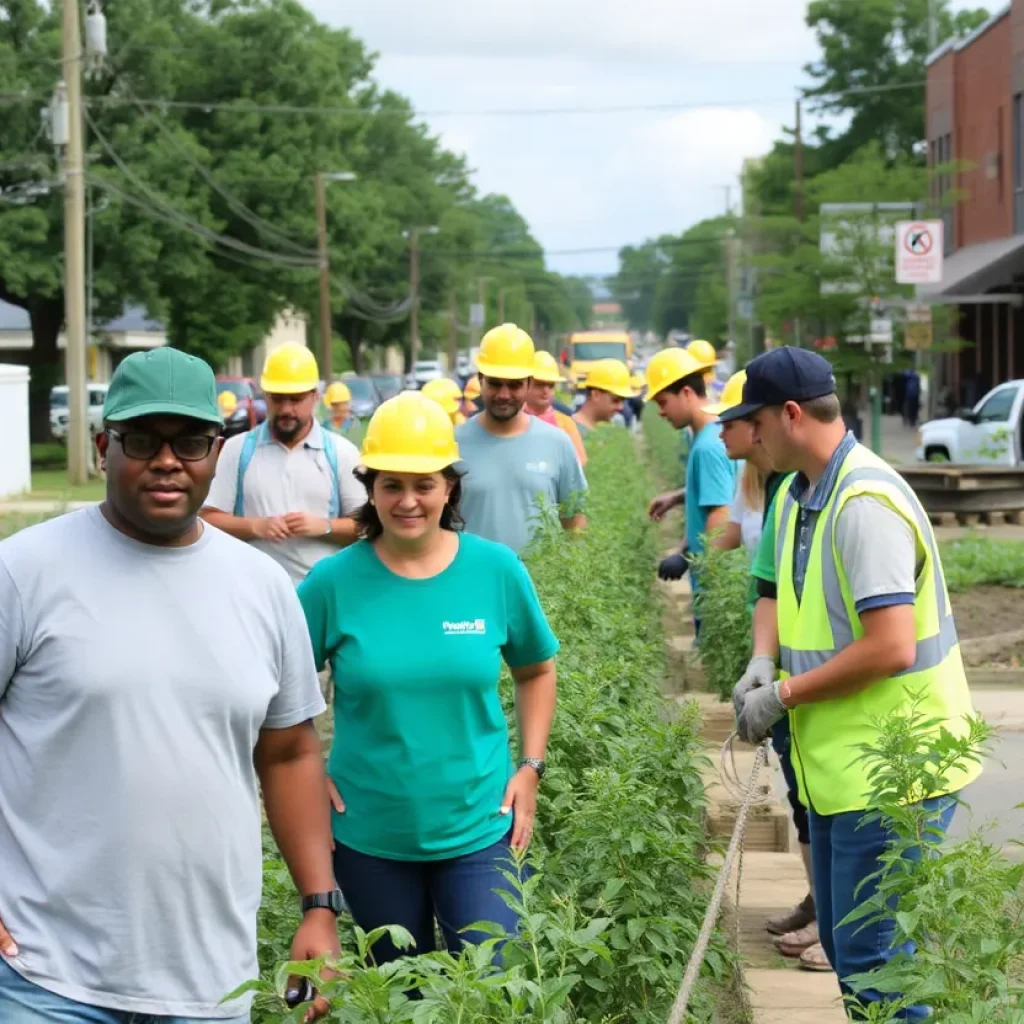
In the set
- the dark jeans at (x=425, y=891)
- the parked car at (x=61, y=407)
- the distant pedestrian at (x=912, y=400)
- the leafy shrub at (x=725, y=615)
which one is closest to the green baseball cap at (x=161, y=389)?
the dark jeans at (x=425, y=891)

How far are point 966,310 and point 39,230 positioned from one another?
24.2 meters

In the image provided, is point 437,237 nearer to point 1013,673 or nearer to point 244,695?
point 1013,673

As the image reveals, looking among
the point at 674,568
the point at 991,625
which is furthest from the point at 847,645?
the point at 991,625

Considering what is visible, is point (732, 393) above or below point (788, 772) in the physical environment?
above

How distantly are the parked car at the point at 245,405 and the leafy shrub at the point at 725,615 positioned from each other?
32.8 meters

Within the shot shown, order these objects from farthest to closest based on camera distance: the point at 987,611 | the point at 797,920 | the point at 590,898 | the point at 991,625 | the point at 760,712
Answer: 1. the point at 987,611
2. the point at 991,625
3. the point at 797,920
4. the point at 590,898
5. the point at 760,712

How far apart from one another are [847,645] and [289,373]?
14.1 ft

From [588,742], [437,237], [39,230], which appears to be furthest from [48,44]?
[437,237]

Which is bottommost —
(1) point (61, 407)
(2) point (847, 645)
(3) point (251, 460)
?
(2) point (847, 645)

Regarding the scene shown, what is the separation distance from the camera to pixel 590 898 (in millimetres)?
5508

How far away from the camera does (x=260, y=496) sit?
846 cm

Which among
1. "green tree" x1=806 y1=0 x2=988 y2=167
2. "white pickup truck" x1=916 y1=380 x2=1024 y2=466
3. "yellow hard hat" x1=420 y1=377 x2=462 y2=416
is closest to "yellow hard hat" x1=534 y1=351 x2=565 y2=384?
"yellow hard hat" x1=420 y1=377 x2=462 y2=416

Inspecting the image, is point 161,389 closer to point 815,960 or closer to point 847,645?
point 847,645

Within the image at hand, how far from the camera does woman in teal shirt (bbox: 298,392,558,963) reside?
4.69 meters
